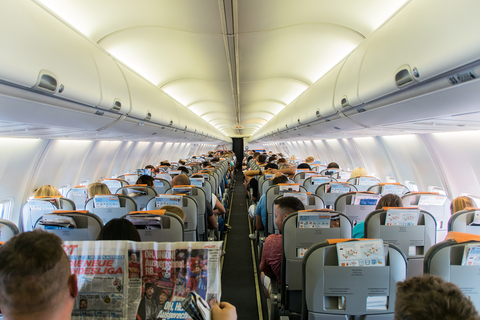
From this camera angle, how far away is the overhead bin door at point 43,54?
2.03 metres

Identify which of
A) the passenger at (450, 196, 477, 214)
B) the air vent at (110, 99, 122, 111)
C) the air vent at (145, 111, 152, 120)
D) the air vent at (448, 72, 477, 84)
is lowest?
the passenger at (450, 196, 477, 214)

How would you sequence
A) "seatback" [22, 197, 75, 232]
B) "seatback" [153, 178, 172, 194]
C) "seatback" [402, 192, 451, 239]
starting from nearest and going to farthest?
"seatback" [22, 197, 75, 232] < "seatback" [402, 192, 451, 239] < "seatback" [153, 178, 172, 194]

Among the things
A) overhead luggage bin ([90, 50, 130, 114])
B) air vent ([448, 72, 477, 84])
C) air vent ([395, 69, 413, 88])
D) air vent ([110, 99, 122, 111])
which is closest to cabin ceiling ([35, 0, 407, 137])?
overhead luggage bin ([90, 50, 130, 114])

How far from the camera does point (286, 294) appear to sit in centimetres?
298

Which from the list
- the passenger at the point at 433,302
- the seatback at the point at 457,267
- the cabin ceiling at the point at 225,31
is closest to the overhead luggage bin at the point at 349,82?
the cabin ceiling at the point at 225,31

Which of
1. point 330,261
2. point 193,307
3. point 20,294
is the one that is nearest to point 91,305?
point 20,294

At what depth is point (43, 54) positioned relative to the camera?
→ 94.3 inches

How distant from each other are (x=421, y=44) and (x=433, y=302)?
204cm

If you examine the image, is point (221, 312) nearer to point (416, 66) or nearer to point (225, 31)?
point (416, 66)

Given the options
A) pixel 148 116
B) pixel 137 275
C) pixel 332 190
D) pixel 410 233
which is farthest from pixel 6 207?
pixel 410 233

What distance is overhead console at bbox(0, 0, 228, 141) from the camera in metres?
2.10

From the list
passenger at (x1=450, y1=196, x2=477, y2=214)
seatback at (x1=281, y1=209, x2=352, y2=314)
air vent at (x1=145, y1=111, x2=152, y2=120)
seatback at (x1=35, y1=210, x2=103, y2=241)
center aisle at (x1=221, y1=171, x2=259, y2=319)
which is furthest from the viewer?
air vent at (x1=145, y1=111, x2=152, y2=120)

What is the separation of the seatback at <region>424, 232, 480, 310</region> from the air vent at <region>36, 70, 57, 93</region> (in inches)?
137

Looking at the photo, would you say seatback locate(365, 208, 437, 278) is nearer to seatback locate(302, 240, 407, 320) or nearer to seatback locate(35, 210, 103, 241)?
seatback locate(302, 240, 407, 320)
